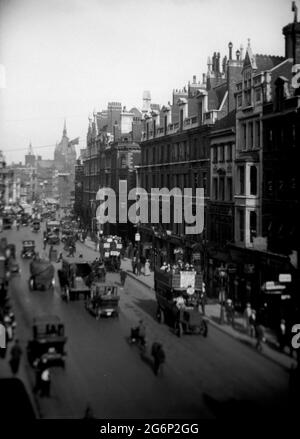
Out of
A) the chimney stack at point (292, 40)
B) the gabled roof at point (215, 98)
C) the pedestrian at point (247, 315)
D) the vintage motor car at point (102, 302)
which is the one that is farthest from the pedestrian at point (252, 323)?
the gabled roof at point (215, 98)

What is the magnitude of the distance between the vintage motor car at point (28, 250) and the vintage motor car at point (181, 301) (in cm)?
522

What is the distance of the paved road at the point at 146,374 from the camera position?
14.1 meters

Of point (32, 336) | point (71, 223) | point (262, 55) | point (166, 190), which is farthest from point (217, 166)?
point (32, 336)

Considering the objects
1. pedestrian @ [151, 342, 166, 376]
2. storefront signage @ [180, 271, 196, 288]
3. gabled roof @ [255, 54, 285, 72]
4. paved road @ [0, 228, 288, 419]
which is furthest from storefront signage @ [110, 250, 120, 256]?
gabled roof @ [255, 54, 285, 72]

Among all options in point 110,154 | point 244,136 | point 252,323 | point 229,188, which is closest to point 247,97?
point 244,136

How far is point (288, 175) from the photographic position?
18.1 meters

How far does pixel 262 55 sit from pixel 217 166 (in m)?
4.83

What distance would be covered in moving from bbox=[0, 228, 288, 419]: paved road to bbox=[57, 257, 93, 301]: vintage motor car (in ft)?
1.31

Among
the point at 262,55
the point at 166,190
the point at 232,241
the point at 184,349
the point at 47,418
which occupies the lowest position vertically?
the point at 47,418

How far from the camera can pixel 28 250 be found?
17.7m

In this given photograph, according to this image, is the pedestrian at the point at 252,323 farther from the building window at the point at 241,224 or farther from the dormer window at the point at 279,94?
the dormer window at the point at 279,94

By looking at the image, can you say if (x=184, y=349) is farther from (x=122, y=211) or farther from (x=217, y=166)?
(x=122, y=211)

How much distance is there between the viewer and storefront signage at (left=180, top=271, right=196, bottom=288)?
18969 mm

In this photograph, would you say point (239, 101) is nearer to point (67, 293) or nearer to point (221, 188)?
point (221, 188)
